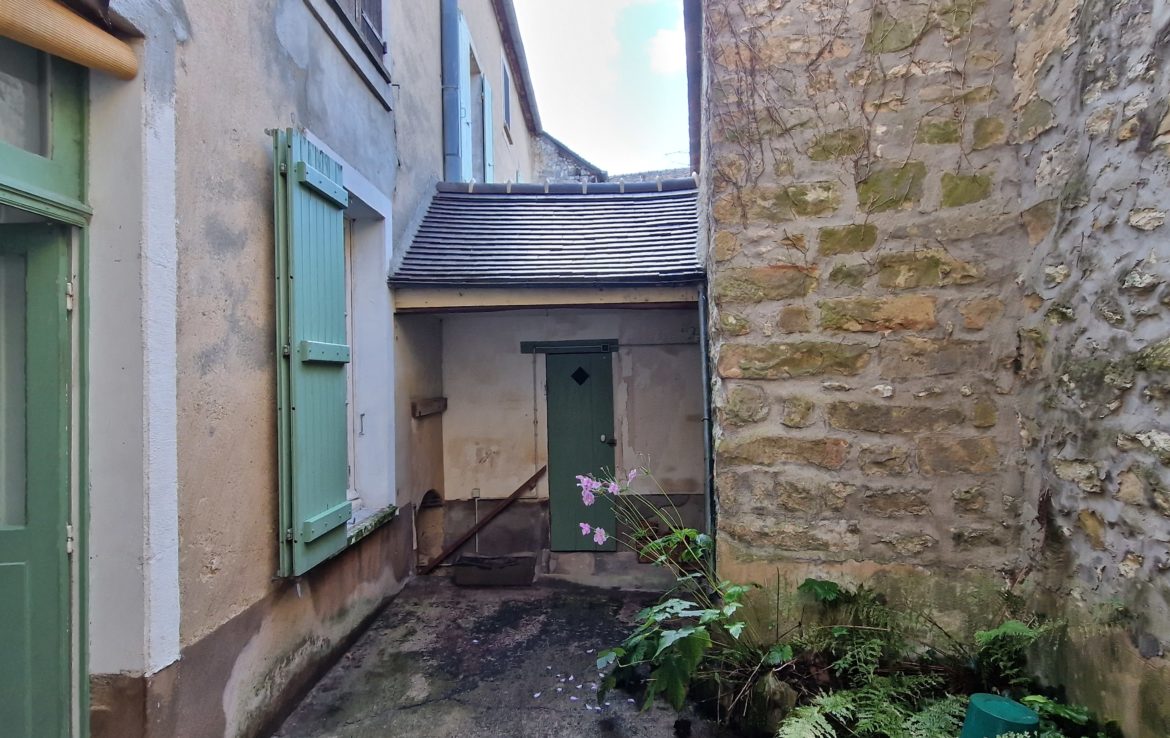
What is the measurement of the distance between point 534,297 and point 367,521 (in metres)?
1.81

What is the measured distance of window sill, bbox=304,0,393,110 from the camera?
3.27 metres

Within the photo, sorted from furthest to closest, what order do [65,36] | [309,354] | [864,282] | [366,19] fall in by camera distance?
[366,19] → [309,354] → [864,282] → [65,36]

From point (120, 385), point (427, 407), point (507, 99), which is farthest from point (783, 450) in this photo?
point (507, 99)

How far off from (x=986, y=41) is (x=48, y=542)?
3.83 m

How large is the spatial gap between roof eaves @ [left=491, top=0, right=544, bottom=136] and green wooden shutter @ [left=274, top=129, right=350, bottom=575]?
21.9 ft

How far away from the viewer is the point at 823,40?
2.58 metres

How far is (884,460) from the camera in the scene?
252 centimetres

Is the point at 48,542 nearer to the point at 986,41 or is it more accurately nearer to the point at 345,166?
the point at 345,166

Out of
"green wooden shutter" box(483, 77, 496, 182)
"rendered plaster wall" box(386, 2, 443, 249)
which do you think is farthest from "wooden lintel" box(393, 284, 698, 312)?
"green wooden shutter" box(483, 77, 496, 182)

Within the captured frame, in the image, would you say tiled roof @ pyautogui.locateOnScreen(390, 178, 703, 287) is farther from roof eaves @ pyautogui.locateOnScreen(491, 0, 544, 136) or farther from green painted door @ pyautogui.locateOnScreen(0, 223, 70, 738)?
roof eaves @ pyautogui.locateOnScreen(491, 0, 544, 136)

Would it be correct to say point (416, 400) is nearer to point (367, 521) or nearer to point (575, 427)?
point (367, 521)

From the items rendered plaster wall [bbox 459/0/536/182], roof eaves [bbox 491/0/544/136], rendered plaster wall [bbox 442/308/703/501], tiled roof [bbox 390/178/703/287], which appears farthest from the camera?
roof eaves [bbox 491/0/544/136]

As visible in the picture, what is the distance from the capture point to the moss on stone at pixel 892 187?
251 centimetres

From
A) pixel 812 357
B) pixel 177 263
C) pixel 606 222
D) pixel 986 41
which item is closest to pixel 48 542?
pixel 177 263
